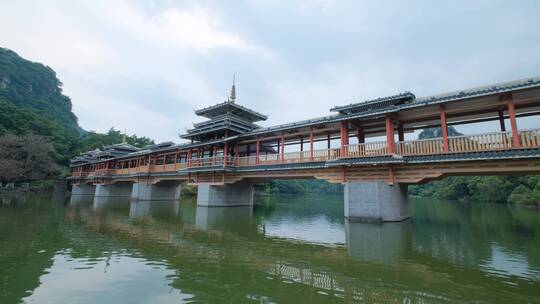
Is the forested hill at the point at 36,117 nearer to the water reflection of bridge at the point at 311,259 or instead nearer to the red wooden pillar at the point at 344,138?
the water reflection of bridge at the point at 311,259

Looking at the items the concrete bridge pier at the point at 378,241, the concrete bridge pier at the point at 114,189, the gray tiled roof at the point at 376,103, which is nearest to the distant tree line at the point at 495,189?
the gray tiled roof at the point at 376,103

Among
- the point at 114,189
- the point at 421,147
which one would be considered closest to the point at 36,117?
the point at 114,189

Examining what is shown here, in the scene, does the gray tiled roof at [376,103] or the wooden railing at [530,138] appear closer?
the wooden railing at [530,138]

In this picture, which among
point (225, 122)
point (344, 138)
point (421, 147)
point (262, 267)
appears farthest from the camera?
point (225, 122)

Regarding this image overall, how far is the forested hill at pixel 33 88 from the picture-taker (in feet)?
245

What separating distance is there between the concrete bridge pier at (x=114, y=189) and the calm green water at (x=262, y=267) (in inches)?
1151

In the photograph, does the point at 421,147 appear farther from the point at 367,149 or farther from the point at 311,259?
the point at 311,259

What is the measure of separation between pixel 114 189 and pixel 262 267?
3957 centimetres

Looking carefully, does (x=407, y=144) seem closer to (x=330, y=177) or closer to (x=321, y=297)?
(x=330, y=177)

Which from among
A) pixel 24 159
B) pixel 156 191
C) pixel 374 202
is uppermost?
pixel 24 159

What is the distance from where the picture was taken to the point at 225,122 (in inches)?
858

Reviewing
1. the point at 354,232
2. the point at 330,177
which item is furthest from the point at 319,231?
the point at 330,177

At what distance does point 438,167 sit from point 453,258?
631cm

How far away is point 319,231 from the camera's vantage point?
13266 mm
